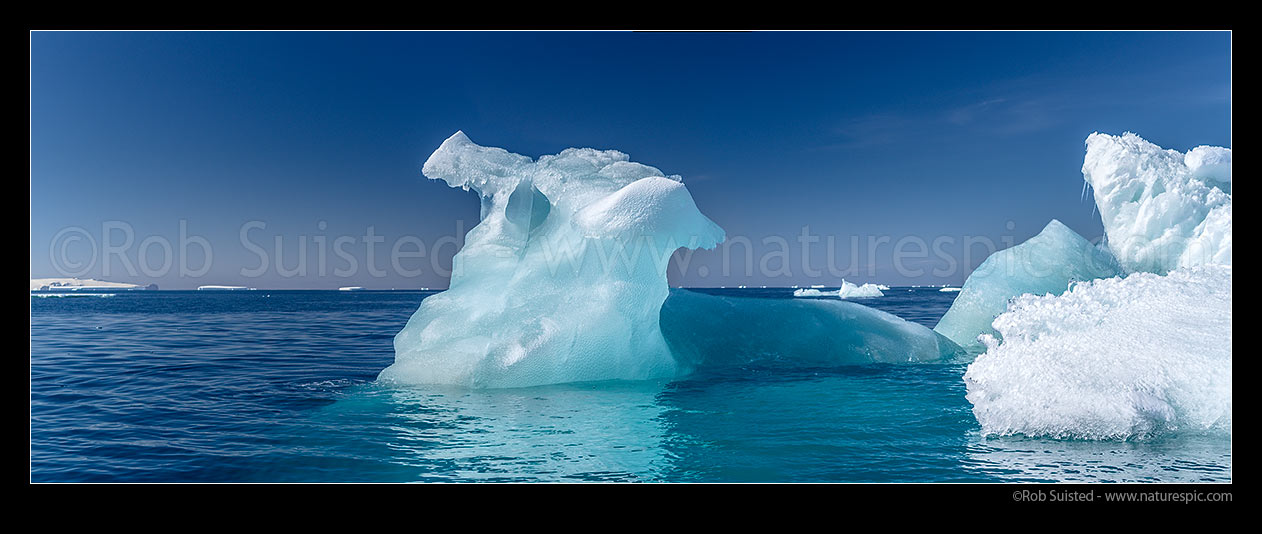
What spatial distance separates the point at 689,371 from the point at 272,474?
29.3 feet

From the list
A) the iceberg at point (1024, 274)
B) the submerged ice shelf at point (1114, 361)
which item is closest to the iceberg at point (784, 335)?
the iceberg at point (1024, 274)

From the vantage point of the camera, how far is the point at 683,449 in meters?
7.19

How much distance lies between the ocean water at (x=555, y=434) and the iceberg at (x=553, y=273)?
0.69m

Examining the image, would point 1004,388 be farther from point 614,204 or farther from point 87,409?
point 87,409

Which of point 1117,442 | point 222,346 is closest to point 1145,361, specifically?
point 1117,442

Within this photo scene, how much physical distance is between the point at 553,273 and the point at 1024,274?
41.5 ft

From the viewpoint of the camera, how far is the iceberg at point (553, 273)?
12.0 m

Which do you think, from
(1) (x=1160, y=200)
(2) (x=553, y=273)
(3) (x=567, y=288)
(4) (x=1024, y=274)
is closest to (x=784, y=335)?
(3) (x=567, y=288)

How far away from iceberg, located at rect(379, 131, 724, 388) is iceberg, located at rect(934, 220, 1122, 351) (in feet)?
30.5

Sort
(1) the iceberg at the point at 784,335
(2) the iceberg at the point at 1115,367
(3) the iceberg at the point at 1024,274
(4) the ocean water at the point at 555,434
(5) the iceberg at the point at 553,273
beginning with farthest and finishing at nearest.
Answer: (3) the iceberg at the point at 1024,274
(1) the iceberg at the point at 784,335
(5) the iceberg at the point at 553,273
(2) the iceberg at the point at 1115,367
(4) the ocean water at the point at 555,434

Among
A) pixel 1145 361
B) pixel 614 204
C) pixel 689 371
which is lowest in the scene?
pixel 689 371

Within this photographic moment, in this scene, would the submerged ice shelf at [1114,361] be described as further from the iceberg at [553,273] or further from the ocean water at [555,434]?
the iceberg at [553,273]

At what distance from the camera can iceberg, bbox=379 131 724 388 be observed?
1198 cm

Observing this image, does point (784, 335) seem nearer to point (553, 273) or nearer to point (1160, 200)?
point (553, 273)
